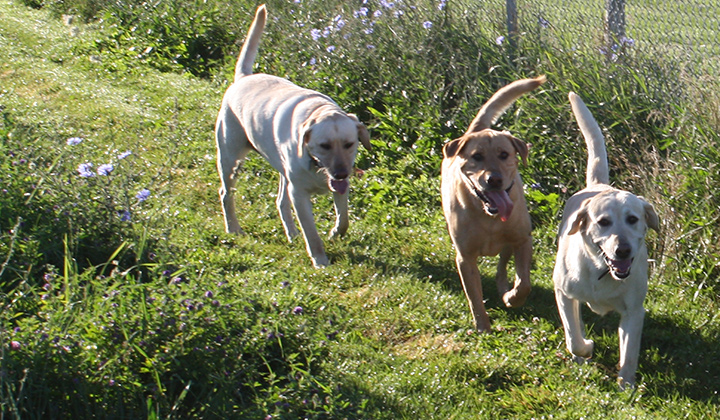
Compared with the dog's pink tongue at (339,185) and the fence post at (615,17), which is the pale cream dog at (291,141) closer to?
the dog's pink tongue at (339,185)

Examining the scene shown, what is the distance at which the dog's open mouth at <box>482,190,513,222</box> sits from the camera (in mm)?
4305

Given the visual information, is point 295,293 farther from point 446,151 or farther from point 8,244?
point 8,244

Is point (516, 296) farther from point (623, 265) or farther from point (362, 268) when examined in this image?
point (362, 268)

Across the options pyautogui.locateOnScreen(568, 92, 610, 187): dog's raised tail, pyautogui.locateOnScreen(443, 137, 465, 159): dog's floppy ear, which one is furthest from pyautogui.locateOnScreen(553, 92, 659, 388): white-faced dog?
pyautogui.locateOnScreen(443, 137, 465, 159): dog's floppy ear

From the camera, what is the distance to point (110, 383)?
3.12 m

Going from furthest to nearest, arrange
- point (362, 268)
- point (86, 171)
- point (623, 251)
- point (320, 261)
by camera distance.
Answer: point (320, 261)
point (362, 268)
point (86, 171)
point (623, 251)

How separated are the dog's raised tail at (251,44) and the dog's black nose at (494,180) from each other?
276 cm

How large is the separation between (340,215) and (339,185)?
0.44 meters

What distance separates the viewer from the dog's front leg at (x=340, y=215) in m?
5.50

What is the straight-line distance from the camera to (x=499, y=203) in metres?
4.31

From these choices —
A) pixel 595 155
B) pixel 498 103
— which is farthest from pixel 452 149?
pixel 595 155

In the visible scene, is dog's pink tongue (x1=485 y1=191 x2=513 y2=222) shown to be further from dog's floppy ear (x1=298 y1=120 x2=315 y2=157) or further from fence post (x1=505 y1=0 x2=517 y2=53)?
fence post (x1=505 y1=0 x2=517 y2=53)

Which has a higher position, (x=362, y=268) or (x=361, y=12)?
(x=361, y=12)

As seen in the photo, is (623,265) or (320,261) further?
(320,261)
